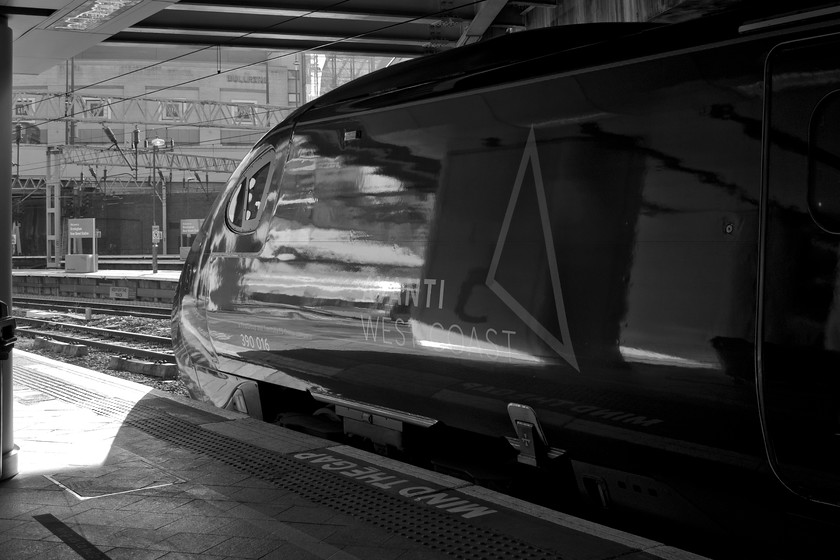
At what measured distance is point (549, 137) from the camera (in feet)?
14.8

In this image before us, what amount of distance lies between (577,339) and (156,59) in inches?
1695

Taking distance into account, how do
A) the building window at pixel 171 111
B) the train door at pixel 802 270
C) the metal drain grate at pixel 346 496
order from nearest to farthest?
the train door at pixel 802 270
the metal drain grate at pixel 346 496
the building window at pixel 171 111

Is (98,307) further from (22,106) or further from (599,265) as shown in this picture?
(599,265)

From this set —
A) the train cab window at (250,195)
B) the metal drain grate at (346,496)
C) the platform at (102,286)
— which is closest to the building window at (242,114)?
the platform at (102,286)

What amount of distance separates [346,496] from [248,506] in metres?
0.50

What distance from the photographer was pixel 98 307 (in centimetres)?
2478

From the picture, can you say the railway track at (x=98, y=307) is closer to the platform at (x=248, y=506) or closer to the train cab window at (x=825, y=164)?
the platform at (x=248, y=506)

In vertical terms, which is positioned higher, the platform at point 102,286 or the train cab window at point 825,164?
the train cab window at point 825,164

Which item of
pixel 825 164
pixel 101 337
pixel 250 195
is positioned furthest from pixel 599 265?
pixel 101 337

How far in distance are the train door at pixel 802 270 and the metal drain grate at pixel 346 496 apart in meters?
1.08

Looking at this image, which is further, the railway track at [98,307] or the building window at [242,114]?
the building window at [242,114]

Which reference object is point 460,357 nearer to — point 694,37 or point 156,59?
point 694,37

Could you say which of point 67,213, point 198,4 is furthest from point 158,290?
point 67,213

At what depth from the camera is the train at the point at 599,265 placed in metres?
3.44
